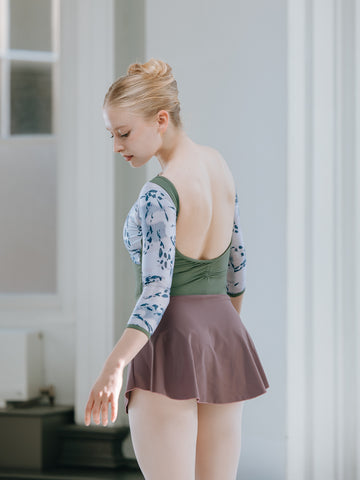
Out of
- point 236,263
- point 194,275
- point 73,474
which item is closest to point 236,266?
point 236,263

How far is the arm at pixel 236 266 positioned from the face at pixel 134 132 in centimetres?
28

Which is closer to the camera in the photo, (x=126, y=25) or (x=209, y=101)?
(x=209, y=101)

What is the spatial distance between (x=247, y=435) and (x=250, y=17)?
58.1 inches

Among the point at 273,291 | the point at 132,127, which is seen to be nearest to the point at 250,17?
the point at 273,291

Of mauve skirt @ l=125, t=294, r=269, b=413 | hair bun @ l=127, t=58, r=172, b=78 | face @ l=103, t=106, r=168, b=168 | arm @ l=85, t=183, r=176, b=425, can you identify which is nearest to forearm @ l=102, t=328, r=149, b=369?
arm @ l=85, t=183, r=176, b=425

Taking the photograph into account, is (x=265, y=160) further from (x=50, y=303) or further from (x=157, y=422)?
(x=50, y=303)

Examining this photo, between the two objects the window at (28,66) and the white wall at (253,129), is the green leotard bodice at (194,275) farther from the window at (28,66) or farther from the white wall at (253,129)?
the window at (28,66)

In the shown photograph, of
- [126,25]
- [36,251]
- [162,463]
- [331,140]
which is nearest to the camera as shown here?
[162,463]

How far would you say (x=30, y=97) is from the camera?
3.64 meters

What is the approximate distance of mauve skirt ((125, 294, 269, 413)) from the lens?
1517 mm

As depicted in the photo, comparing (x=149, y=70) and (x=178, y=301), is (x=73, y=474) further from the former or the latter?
(x=149, y=70)

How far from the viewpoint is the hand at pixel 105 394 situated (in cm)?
134

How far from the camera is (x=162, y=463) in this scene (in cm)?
148

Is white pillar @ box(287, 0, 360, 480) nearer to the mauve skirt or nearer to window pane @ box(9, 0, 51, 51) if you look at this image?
the mauve skirt
